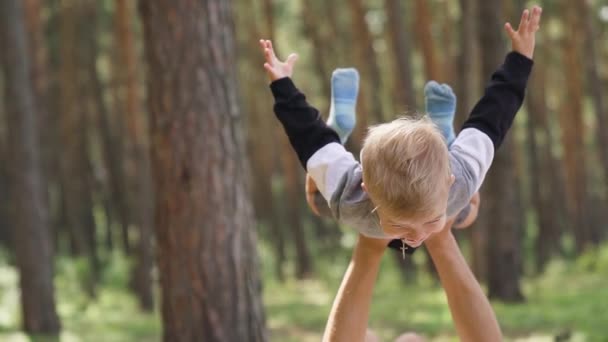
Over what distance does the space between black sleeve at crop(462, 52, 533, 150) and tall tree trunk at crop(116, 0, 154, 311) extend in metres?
13.2

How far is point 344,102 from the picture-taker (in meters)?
4.39

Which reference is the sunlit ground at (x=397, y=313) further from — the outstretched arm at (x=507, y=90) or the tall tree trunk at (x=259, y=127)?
the tall tree trunk at (x=259, y=127)

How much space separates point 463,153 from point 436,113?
0.58 m

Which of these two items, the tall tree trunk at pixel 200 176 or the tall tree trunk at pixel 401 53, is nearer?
the tall tree trunk at pixel 200 176

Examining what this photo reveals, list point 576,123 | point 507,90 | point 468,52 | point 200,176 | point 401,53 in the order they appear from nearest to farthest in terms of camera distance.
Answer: point 507,90 → point 200,176 → point 468,52 → point 401,53 → point 576,123

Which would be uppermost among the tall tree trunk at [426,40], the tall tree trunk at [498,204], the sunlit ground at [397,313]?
the tall tree trunk at [426,40]

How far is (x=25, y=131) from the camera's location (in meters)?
12.2

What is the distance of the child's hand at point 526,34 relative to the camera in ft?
13.3

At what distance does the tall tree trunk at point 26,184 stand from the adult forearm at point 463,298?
913cm

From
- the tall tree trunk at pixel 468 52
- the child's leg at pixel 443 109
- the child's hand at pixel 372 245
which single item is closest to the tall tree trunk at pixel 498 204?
the tall tree trunk at pixel 468 52

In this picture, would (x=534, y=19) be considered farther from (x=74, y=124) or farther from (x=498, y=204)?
(x=74, y=124)

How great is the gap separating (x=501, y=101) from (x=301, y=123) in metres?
0.84

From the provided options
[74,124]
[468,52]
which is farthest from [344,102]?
[74,124]

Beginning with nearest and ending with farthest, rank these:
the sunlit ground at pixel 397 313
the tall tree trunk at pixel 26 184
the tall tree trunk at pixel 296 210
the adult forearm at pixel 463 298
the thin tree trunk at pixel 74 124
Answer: the adult forearm at pixel 463 298 → the sunlit ground at pixel 397 313 → the tall tree trunk at pixel 26 184 → the thin tree trunk at pixel 74 124 → the tall tree trunk at pixel 296 210
